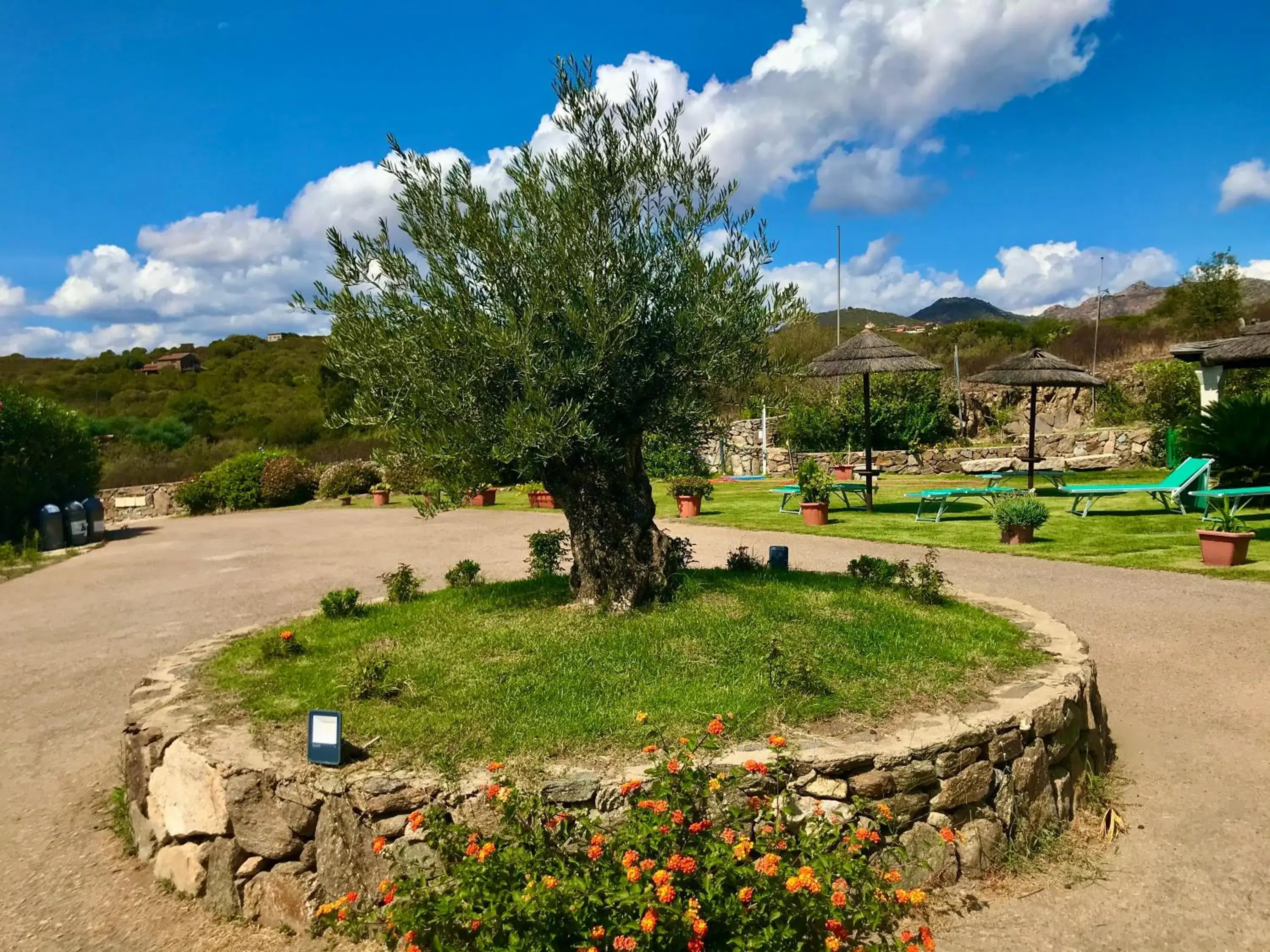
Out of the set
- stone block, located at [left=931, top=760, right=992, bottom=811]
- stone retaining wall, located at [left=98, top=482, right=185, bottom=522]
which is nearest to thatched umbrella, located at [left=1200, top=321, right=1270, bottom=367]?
stone block, located at [left=931, top=760, right=992, bottom=811]

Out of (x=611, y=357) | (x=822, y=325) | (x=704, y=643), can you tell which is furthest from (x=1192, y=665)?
(x=822, y=325)

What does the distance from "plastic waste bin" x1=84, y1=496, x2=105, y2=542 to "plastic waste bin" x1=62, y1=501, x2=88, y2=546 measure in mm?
156

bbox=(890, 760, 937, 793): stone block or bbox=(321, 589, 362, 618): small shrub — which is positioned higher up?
bbox=(321, 589, 362, 618): small shrub

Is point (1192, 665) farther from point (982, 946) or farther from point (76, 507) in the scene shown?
point (76, 507)

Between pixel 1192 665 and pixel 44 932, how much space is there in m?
7.11

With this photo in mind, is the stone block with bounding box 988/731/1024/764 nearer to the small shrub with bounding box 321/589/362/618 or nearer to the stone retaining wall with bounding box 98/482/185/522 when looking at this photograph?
the small shrub with bounding box 321/589/362/618


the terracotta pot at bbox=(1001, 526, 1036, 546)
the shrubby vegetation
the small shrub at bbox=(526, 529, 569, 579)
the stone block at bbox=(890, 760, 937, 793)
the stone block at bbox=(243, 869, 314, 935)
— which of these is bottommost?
the stone block at bbox=(243, 869, 314, 935)

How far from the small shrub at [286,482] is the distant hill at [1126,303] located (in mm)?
44684

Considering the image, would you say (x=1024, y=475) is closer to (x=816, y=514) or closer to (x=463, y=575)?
(x=816, y=514)

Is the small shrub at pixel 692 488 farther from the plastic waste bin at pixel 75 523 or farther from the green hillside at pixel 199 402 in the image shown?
the plastic waste bin at pixel 75 523

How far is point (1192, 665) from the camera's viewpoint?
607cm

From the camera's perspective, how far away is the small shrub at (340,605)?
6.57 metres

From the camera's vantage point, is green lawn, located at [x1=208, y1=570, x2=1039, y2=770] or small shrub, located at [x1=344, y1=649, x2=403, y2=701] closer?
green lawn, located at [x1=208, y1=570, x2=1039, y2=770]

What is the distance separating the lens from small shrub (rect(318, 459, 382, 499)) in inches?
920
